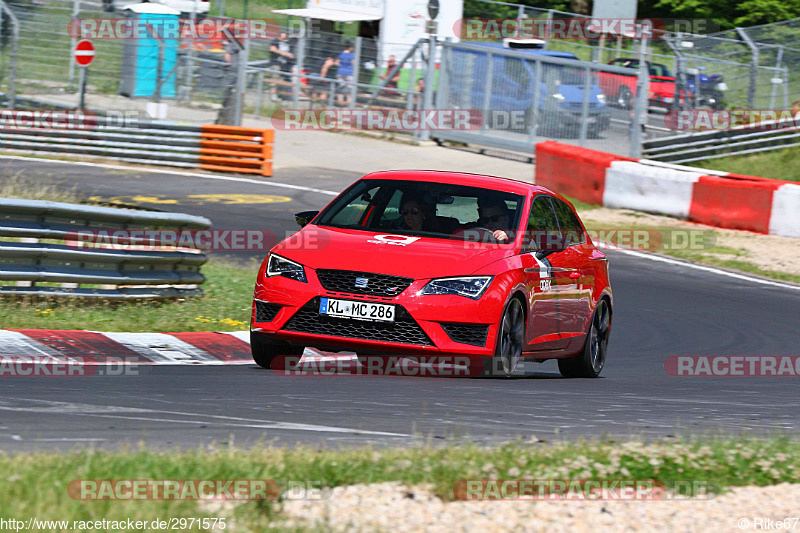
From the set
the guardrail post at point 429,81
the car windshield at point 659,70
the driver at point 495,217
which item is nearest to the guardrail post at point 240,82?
the guardrail post at point 429,81

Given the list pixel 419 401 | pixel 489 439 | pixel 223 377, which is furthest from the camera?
pixel 223 377

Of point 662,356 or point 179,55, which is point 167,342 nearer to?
point 662,356

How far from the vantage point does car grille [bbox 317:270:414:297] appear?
778 cm

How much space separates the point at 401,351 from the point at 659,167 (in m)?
13.6

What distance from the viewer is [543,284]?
8789mm

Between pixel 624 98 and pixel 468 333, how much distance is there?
18.0m

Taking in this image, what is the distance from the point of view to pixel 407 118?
2905 centimetres

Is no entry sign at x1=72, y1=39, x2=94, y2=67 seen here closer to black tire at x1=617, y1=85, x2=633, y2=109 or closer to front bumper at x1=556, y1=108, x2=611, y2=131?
front bumper at x1=556, y1=108, x2=611, y2=131

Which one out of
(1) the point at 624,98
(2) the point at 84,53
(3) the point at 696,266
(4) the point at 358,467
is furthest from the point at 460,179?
(2) the point at 84,53

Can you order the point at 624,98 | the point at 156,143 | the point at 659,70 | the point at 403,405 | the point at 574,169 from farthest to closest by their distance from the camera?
the point at 659,70 < the point at 624,98 < the point at 156,143 < the point at 574,169 < the point at 403,405

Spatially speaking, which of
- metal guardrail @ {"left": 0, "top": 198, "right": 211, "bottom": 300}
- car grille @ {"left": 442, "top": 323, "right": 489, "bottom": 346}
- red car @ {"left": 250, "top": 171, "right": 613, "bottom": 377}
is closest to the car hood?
red car @ {"left": 250, "top": 171, "right": 613, "bottom": 377}

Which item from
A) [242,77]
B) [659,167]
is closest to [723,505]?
[659,167]

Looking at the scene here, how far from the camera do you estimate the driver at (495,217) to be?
342 inches

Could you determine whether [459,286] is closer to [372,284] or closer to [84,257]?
[372,284]
